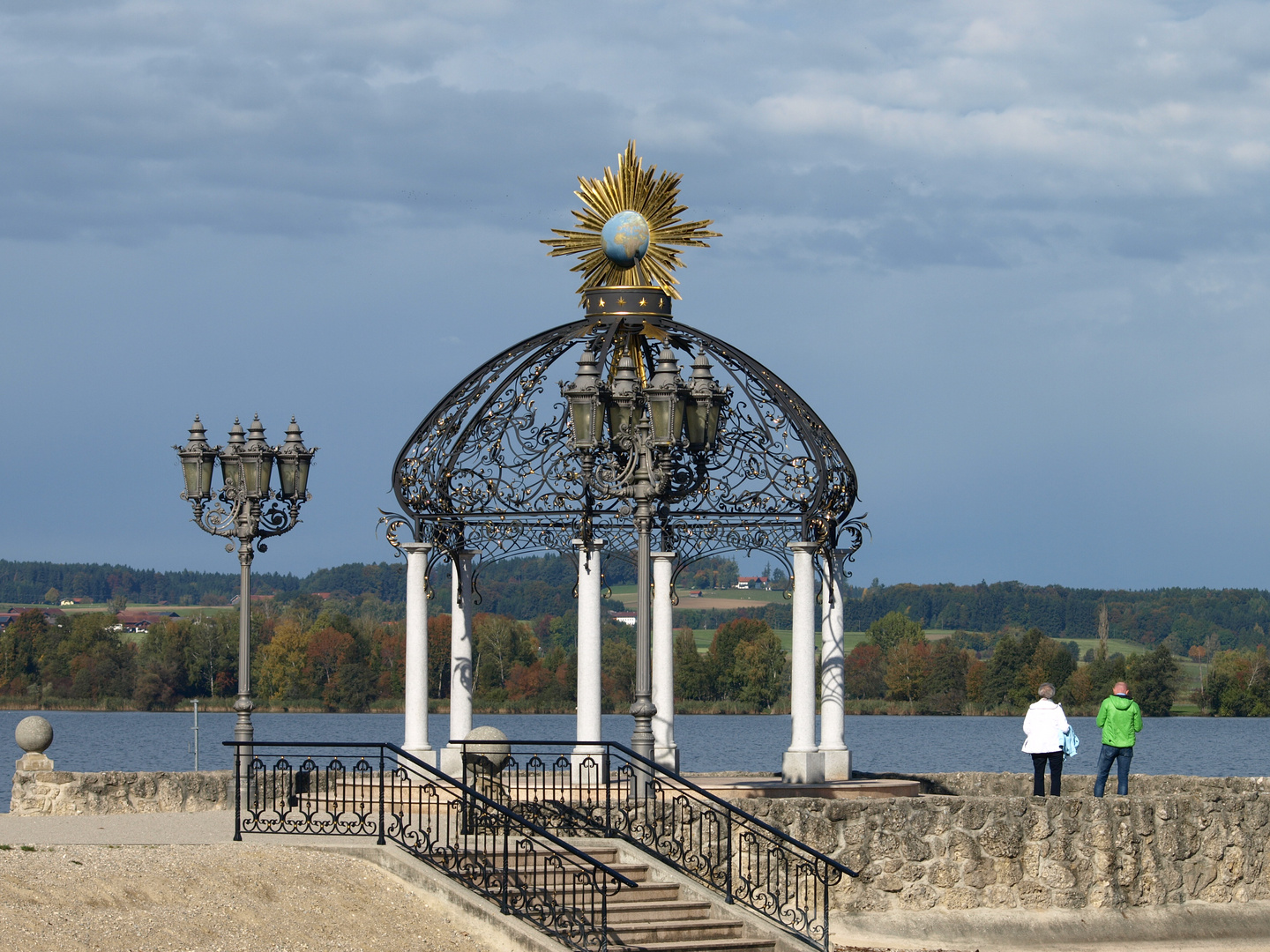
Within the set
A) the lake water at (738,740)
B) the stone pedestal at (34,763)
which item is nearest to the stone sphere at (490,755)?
the stone pedestal at (34,763)

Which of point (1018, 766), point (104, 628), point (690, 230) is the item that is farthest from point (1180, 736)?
point (690, 230)

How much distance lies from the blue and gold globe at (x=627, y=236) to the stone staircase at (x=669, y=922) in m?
9.18

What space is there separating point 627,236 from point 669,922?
33.4 ft

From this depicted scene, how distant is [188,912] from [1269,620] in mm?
145143

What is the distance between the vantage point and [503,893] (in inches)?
680

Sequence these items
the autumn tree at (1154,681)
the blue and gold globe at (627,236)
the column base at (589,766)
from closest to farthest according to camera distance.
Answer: the column base at (589,766) < the blue and gold globe at (627,236) < the autumn tree at (1154,681)

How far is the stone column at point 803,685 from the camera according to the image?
971 inches

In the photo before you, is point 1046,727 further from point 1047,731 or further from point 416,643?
point 416,643

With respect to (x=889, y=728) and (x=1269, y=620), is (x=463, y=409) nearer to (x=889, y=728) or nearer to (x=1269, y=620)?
(x=889, y=728)

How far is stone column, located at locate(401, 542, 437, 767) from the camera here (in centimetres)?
2489

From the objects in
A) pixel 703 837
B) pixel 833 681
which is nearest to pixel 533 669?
pixel 833 681

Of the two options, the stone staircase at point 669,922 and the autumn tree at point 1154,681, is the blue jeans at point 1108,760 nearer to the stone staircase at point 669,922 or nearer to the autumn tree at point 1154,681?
the stone staircase at point 669,922

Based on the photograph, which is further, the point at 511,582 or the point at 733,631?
the point at 511,582

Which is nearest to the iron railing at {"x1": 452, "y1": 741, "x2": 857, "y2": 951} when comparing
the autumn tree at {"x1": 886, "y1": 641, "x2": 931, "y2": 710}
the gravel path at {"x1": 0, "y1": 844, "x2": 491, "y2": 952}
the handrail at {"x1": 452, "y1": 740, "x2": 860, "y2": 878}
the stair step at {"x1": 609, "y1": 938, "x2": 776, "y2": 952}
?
the handrail at {"x1": 452, "y1": 740, "x2": 860, "y2": 878}
